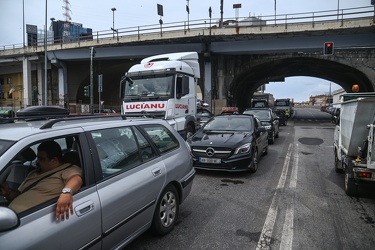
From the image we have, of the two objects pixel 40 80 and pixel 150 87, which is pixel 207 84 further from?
pixel 40 80

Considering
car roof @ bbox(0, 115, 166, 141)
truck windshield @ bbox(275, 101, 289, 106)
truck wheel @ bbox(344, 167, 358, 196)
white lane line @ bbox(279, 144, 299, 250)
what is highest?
truck windshield @ bbox(275, 101, 289, 106)

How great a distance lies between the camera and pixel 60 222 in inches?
86.9

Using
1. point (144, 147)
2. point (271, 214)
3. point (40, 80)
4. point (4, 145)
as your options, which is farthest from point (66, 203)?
point (40, 80)

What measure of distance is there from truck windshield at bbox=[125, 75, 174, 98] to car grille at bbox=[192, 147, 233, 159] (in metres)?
3.33

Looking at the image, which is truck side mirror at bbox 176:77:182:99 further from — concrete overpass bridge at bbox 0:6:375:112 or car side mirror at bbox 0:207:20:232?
concrete overpass bridge at bbox 0:6:375:112

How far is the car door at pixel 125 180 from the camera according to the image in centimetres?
271

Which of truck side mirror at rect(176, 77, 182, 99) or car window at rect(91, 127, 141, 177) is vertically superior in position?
truck side mirror at rect(176, 77, 182, 99)

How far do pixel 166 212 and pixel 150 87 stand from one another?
679 centimetres

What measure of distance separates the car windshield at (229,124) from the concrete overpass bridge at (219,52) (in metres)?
15.8

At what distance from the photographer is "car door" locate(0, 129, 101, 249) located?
1954 millimetres

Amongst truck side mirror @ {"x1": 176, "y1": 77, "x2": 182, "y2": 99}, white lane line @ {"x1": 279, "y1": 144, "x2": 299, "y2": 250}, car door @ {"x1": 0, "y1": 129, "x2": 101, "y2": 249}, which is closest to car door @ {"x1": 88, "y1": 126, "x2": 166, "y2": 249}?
car door @ {"x1": 0, "y1": 129, "x2": 101, "y2": 249}


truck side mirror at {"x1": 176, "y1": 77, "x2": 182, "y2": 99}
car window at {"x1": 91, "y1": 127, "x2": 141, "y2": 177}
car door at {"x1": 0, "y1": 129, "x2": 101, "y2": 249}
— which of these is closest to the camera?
car door at {"x1": 0, "y1": 129, "x2": 101, "y2": 249}

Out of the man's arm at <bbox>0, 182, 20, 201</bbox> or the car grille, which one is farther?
the car grille

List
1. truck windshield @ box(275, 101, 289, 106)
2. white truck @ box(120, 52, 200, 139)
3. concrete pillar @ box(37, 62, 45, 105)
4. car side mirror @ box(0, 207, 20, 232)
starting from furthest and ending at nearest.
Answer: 1. truck windshield @ box(275, 101, 289, 106)
2. concrete pillar @ box(37, 62, 45, 105)
3. white truck @ box(120, 52, 200, 139)
4. car side mirror @ box(0, 207, 20, 232)
